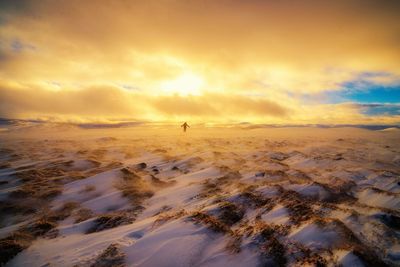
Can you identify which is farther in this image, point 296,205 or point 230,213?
point 296,205

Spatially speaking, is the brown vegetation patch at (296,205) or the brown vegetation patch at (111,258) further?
the brown vegetation patch at (296,205)

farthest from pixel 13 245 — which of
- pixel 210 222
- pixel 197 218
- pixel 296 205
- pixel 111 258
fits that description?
pixel 296 205

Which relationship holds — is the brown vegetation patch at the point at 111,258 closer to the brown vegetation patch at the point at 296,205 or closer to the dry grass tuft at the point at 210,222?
the dry grass tuft at the point at 210,222

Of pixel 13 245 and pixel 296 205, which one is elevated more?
pixel 296 205

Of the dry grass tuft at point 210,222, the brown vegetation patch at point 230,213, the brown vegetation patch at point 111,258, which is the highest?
the dry grass tuft at point 210,222

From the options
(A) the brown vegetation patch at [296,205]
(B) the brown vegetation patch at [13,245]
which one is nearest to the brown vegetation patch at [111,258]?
(B) the brown vegetation patch at [13,245]

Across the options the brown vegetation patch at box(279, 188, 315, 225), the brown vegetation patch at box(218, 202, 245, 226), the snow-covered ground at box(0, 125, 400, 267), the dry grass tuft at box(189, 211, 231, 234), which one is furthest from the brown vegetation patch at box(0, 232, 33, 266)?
the brown vegetation patch at box(279, 188, 315, 225)

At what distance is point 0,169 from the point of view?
17.2m

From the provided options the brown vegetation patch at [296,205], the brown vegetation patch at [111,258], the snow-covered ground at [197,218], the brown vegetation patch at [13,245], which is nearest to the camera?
the brown vegetation patch at [111,258]

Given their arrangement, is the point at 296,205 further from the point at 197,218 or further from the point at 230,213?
the point at 197,218

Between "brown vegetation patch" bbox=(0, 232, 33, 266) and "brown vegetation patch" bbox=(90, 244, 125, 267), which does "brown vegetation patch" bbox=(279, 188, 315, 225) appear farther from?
"brown vegetation patch" bbox=(0, 232, 33, 266)

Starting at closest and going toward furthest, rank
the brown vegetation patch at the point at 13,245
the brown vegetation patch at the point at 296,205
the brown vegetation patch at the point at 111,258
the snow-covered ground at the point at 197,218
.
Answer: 1. the brown vegetation patch at the point at 111,258
2. the snow-covered ground at the point at 197,218
3. the brown vegetation patch at the point at 13,245
4. the brown vegetation patch at the point at 296,205

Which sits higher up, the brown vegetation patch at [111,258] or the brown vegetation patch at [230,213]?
the brown vegetation patch at [230,213]

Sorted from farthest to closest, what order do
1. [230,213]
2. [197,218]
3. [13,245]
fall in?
1. [230,213]
2. [197,218]
3. [13,245]
